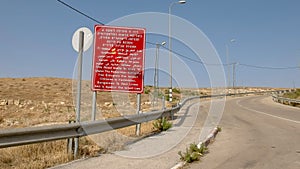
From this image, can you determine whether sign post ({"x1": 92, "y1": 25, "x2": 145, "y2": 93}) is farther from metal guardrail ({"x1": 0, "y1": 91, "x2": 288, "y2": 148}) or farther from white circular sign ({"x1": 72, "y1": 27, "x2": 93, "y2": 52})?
white circular sign ({"x1": 72, "y1": 27, "x2": 93, "y2": 52})

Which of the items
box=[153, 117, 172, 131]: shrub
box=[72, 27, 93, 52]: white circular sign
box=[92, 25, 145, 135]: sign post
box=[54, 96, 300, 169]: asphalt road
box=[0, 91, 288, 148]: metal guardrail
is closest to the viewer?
box=[0, 91, 288, 148]: metal guardrail

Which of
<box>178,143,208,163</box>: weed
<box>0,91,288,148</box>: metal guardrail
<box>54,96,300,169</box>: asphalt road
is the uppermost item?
<box>0,91,288,148</box>: metal guardrail

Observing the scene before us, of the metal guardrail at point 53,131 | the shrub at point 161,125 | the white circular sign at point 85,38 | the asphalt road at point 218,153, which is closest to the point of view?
the metal guardrail at point 53,131

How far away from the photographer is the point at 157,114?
13.2 metres

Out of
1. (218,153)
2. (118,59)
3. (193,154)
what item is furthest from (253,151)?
(118,59)

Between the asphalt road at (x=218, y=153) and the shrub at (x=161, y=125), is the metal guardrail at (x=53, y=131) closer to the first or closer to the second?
the asphalt road at (x=218, y=153)

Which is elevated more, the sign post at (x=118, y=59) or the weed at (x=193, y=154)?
the sign post at (x=118, y=59)

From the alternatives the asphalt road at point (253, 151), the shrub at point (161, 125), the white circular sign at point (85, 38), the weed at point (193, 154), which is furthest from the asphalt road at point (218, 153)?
the white circular sign at point (85, 38)

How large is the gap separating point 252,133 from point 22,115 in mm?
17270

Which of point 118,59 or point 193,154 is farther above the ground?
point 118,59

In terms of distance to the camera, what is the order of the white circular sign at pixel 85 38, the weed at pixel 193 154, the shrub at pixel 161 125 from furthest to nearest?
the shrub at pixel 161 125 < the white circular sign at pixel 85 38 < the weed at pixel 193 154

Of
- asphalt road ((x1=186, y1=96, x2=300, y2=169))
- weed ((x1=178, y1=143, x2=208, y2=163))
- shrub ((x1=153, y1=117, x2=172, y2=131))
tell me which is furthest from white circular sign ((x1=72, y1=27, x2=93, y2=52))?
shrub ((x1=153, y1=117, x2=172, y2=131))

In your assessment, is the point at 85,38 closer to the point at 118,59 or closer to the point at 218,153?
the point at 118,59

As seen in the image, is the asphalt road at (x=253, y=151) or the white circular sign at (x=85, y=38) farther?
the white circular sign at (x=85, y=38)
